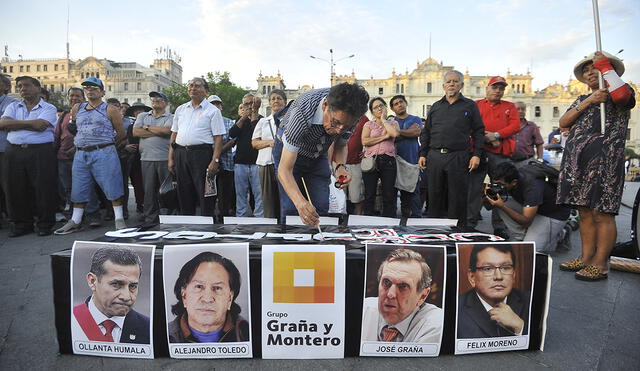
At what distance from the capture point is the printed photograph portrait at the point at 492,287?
5.58 ft

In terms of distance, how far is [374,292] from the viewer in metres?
1.66

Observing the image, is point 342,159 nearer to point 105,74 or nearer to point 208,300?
point 208,300

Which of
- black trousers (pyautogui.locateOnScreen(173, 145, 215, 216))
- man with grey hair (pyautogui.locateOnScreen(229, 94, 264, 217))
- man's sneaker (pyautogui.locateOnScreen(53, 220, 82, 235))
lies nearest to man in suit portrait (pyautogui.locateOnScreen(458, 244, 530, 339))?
black trousers (pyautogui.locateOnScreen(173, 145, 215, 216))

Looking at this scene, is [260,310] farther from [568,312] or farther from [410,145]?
[410,145]

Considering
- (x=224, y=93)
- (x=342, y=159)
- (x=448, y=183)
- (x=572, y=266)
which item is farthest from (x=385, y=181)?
(x=224, y=93)

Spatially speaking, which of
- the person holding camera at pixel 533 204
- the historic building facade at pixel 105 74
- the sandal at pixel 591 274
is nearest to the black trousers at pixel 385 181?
the person holding camera at pixel 533 204

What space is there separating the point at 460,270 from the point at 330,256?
24.6 inches

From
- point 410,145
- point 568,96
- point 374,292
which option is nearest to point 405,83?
point 568,96

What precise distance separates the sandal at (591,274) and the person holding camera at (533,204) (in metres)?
0.82

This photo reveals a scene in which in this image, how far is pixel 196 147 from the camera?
13.8 feet

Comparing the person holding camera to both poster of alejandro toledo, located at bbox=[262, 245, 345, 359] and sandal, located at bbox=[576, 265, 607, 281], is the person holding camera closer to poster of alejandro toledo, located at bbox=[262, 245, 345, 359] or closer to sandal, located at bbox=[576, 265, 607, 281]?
sandal, located at bbox=[576, 265, 607, 281]

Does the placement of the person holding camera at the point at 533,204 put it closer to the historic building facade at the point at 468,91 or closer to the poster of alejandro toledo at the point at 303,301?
the poster of alejandro toledo at the point at 303,301

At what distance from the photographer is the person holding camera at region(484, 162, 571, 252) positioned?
12.3 feet

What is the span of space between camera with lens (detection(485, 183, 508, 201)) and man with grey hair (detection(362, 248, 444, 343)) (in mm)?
2370
